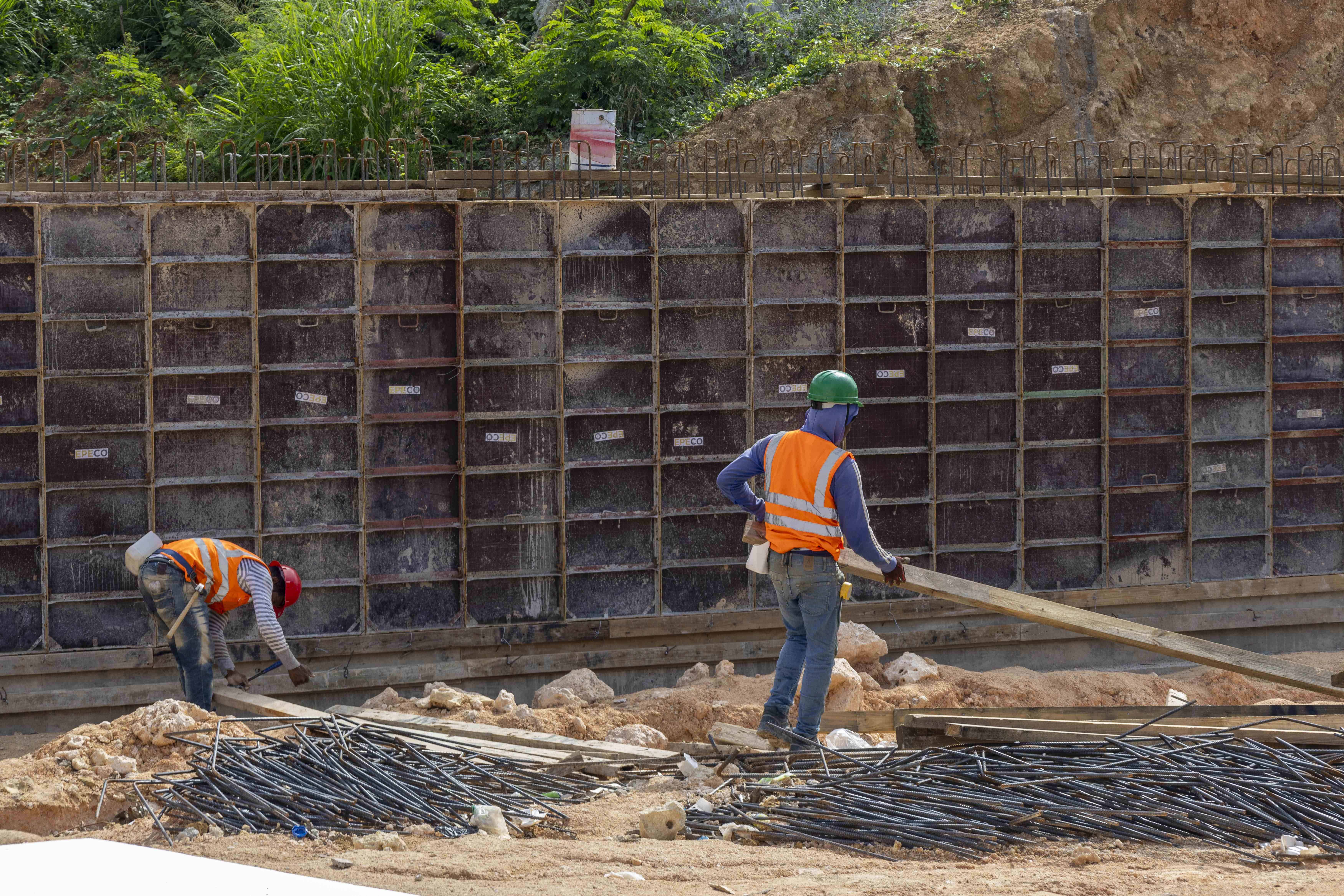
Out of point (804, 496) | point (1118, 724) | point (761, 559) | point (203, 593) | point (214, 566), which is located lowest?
point (1118, 724)

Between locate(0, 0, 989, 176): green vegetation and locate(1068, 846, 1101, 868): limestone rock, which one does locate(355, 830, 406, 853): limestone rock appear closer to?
locate(1068, 846, 1101, 868): limestone rock

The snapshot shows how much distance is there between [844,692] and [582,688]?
1.83 meters

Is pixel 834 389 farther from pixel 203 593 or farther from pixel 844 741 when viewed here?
pixel 203 593

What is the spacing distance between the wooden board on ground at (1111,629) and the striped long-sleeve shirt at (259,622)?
11.3ft

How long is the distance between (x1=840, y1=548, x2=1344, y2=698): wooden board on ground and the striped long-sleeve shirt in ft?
11.3

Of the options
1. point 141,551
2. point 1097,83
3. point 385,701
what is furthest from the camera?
point 1097,83

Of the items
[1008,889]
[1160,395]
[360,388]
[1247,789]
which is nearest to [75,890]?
[1008,889]

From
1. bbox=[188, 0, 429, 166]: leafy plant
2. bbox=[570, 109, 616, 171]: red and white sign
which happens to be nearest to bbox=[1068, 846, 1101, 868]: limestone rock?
bbox=[570, 109, 616, 171]: red and white sign

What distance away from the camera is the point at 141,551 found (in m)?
7.89

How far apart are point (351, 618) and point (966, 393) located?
5056 millimetres

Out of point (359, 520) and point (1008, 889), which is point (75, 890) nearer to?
point (1008, 889)

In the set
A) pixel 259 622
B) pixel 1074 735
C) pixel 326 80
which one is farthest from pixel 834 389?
pixel 326 80

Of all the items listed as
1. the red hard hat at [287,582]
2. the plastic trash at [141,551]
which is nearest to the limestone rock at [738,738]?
the red hard hat at [287,582]

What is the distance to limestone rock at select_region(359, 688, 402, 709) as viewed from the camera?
8195 millimetres
